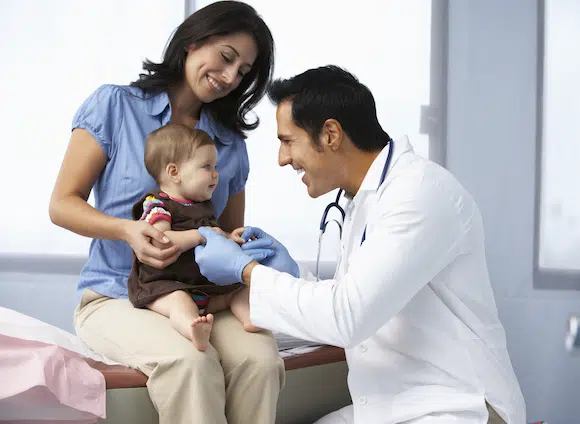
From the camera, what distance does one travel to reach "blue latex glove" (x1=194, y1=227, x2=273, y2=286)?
1.49 metres

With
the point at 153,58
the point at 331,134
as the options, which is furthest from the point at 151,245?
the point at 153,58

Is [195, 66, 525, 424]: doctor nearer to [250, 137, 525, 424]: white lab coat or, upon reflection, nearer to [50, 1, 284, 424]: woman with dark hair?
[250, 137, 525, 424]: white lab coat

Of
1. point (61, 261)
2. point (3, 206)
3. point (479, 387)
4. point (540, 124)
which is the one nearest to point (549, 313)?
point (540, 124)

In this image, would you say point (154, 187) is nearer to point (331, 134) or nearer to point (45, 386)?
point (331, 134)

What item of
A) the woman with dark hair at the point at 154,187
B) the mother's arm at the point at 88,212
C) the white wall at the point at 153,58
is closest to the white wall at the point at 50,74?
the white wall at the point at 153,58

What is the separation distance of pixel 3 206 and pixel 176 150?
6.07 feet

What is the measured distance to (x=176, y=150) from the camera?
66.6 inches

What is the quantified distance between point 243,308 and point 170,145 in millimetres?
409

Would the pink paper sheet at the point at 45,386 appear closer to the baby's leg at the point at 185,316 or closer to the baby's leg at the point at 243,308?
the baby's leg at the point at 185,316

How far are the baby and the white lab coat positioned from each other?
207 millimetres

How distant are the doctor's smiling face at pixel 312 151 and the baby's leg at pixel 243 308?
0.89 ft

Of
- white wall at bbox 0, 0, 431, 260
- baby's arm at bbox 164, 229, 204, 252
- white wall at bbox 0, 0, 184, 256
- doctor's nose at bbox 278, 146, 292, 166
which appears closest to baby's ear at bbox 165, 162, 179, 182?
baby's arm at bbox 164, 229, 204, 252

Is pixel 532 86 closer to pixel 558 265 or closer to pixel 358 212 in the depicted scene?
pixel 558 265

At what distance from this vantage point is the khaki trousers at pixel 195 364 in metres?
1.41
